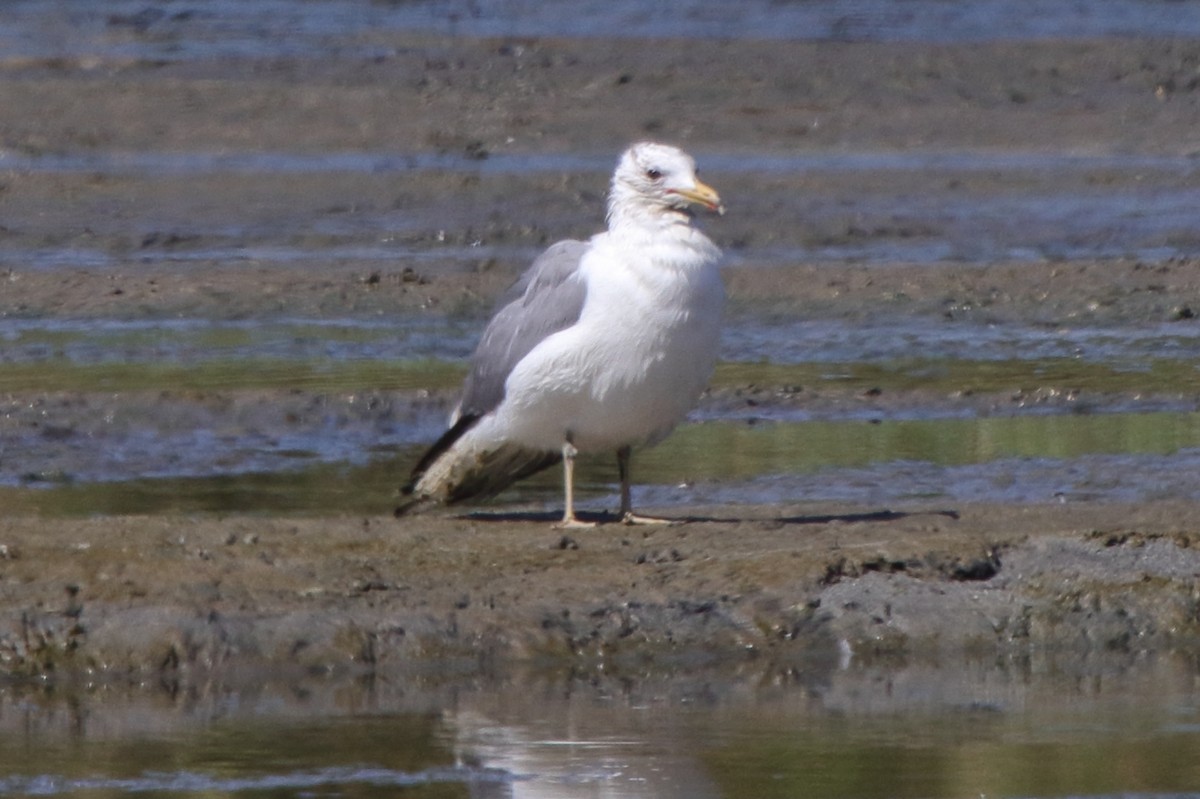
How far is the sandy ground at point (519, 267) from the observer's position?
6965 mm

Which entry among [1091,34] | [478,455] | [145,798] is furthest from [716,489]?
[1091,34]

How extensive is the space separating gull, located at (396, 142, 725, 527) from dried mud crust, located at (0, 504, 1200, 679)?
1.50 feet

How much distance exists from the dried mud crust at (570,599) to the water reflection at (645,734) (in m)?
0.12

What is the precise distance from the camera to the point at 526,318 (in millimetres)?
7848

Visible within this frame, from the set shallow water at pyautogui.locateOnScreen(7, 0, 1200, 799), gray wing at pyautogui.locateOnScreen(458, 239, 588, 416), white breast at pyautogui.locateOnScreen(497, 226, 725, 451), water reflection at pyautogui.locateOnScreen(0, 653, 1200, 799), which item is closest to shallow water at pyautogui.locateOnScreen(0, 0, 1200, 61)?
shallow water at pyautogui.locateOnScreen(7, 0, 1200, 799)

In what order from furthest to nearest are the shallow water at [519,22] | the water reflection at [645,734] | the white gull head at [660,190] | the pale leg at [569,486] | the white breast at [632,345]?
the shallow water at [519,22] < the pale leg at [569,486] < the white gull head at [660,190] < the white breast at [632,345] < the water reflection at [645,734]

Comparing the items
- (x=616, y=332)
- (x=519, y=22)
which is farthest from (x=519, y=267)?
(x=519, y=22)

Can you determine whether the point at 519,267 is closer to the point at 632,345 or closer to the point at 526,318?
the point at 526,318

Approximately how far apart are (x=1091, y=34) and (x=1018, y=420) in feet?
46.5

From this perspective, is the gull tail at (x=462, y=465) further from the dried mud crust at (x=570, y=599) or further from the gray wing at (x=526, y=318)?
the dried mud crust at (x=570, y=599)

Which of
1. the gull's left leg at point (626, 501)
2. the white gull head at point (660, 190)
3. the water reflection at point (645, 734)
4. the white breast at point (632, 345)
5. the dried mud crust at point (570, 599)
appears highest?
the white gull head at point (660, 190)

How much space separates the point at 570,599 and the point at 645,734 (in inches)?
39.7

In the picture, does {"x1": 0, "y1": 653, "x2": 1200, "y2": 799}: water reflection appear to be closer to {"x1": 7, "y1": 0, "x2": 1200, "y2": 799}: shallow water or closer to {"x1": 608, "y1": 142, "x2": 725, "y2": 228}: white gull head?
{"x1": 7, "y1": 0, "x2": 1200, "y2": 799}: shallow water

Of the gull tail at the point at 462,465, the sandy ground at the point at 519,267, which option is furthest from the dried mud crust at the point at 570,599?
the gull tail at the point at 462,465
